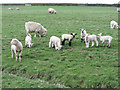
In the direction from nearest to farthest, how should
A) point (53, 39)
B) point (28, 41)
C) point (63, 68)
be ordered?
point (63, 68) < point (53, 39) < point (28, 41)

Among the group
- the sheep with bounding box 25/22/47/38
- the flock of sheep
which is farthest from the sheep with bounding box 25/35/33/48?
the sheep with bounding box 25/22/47/38

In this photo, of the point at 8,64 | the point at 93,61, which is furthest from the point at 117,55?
the point at 8,64

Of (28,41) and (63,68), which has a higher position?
(28,41)

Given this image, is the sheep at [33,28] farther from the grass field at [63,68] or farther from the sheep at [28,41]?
the grass field at [63,68]

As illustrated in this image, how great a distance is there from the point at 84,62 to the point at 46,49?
361 cm

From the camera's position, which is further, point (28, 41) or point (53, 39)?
point (28, 41)

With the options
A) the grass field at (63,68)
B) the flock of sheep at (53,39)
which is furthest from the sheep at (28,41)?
the grass field at (63,68)

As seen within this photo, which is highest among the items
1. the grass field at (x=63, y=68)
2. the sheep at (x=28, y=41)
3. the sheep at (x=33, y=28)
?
the sheep at (x=33, y=28)

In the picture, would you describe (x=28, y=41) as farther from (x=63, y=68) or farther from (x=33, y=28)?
(x=63, y=68)

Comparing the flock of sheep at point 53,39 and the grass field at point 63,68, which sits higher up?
the flock of sheep at point 53,39

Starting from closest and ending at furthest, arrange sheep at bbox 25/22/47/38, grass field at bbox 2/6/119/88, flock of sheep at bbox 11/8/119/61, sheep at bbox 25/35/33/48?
grass field at bbox 2/6/119/88 < flock of sheep at bbox 11/8/119/61 < sheep at bbox 25/35/33/48 < sheep at bbox 25/22/47/38

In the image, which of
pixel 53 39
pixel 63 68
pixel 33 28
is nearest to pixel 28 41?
pixel 53 39

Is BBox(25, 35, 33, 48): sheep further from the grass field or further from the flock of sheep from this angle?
the grass field

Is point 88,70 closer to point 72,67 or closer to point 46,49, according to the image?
point 72,67
